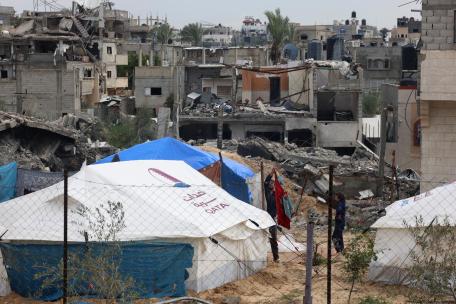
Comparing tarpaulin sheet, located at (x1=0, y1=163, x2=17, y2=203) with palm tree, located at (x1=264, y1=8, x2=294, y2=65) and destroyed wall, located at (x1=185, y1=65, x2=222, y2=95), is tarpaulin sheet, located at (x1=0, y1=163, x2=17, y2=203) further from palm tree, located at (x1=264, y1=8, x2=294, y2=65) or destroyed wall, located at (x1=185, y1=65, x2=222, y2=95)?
palm tree, located at (x1=264, y1=8, x2=294, y2=65)

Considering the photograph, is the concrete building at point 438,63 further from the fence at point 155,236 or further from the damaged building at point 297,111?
the damaged building at point 297,111

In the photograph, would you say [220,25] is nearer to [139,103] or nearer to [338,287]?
[139,103]

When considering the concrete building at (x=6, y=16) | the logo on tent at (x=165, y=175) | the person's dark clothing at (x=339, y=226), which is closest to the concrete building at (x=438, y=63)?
the person's dark clothing at (x=339, y=226)

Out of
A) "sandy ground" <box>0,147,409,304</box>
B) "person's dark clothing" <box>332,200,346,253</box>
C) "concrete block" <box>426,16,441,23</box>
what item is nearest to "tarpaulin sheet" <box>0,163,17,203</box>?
"sandy ground" <box>0,147,409,304</box>

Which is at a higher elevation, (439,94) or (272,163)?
(439,94)

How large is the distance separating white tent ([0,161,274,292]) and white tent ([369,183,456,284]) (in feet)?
4.92

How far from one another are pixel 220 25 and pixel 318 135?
302 ft

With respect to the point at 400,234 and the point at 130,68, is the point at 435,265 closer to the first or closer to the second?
the point at 400,234

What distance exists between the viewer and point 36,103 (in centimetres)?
4366

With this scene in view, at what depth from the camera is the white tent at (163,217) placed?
1086 cm

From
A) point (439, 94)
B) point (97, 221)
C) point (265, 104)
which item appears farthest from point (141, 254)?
point (265, 104)

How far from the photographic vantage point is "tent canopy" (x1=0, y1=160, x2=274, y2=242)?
10.8 m

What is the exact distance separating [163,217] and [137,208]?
1.07 ft

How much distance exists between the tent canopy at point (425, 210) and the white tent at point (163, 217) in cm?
160
